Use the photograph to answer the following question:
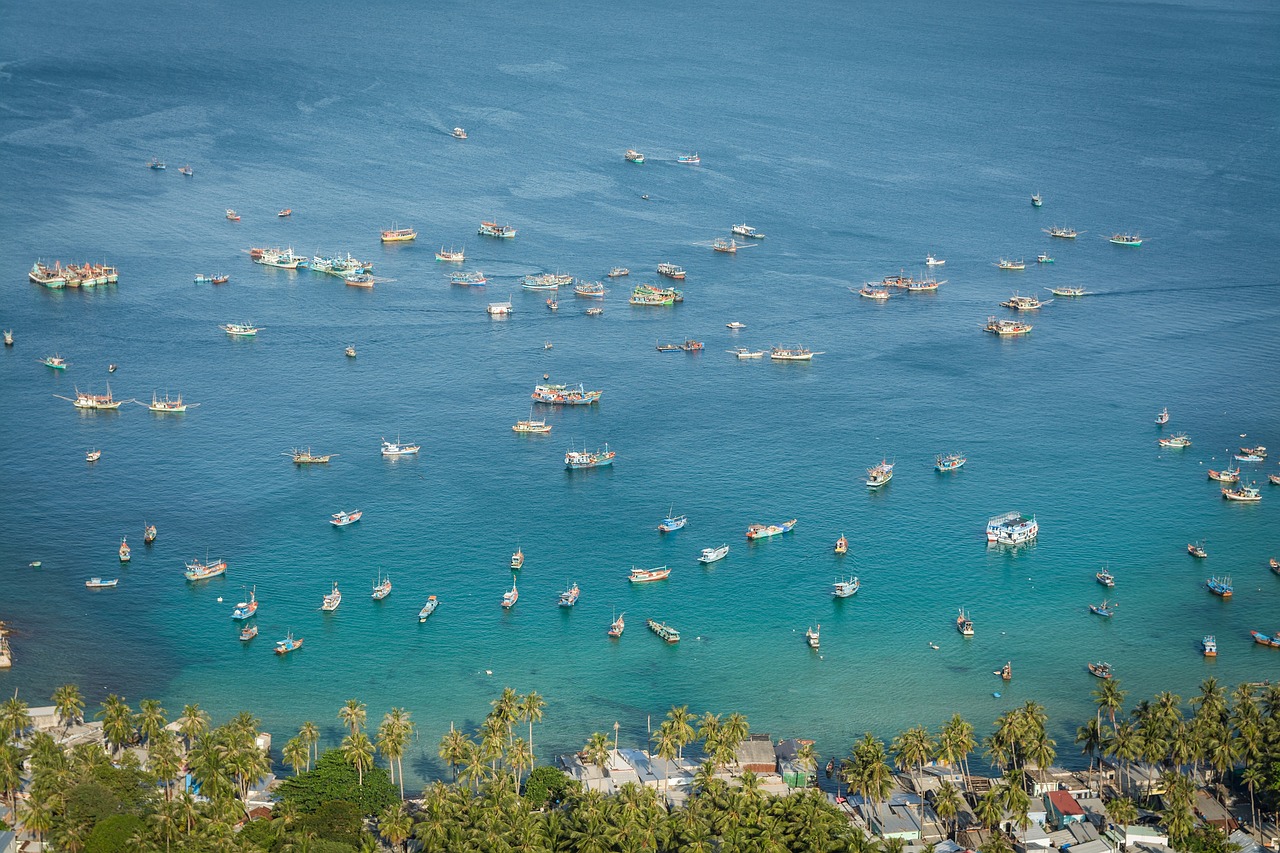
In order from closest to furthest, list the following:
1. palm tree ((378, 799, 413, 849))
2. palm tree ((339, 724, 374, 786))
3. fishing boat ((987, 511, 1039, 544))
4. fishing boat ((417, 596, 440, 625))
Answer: palm tree ((378, 799, 413, 849)) → palm tree ((339, 724, 374, 786)) → fishing boat ((417, 596, 440, 625)) → fishing boat ((987, 511, 1039, 544))

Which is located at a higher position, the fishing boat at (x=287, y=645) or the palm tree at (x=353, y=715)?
the palm tree at (x=353, y=715)

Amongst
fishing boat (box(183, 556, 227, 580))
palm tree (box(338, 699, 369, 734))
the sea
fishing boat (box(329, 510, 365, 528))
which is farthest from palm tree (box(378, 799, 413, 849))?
fishing boat (box(329, 510, 365, 528))

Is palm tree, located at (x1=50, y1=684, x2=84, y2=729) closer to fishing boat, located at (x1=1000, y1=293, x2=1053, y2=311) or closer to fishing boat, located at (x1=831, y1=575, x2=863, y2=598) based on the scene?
fishing boat, located at (x1=831, y1=575, x2=863, y2=598)

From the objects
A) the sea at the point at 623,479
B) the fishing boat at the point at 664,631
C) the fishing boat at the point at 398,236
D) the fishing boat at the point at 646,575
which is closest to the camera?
the sea at the point at 623,479

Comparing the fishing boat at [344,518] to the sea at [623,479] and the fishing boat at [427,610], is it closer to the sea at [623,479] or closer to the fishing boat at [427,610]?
the sea at [623,479]

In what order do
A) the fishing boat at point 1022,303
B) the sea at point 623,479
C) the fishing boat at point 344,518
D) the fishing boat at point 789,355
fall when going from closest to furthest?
the sea at point 623,479, the fishing boat at point 344,518, the fishing boat at point 789,355, the fishing boat at point 1022,303

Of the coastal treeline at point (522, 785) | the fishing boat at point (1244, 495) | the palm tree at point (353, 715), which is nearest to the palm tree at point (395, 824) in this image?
the coastal treeline at point (522, 785)
